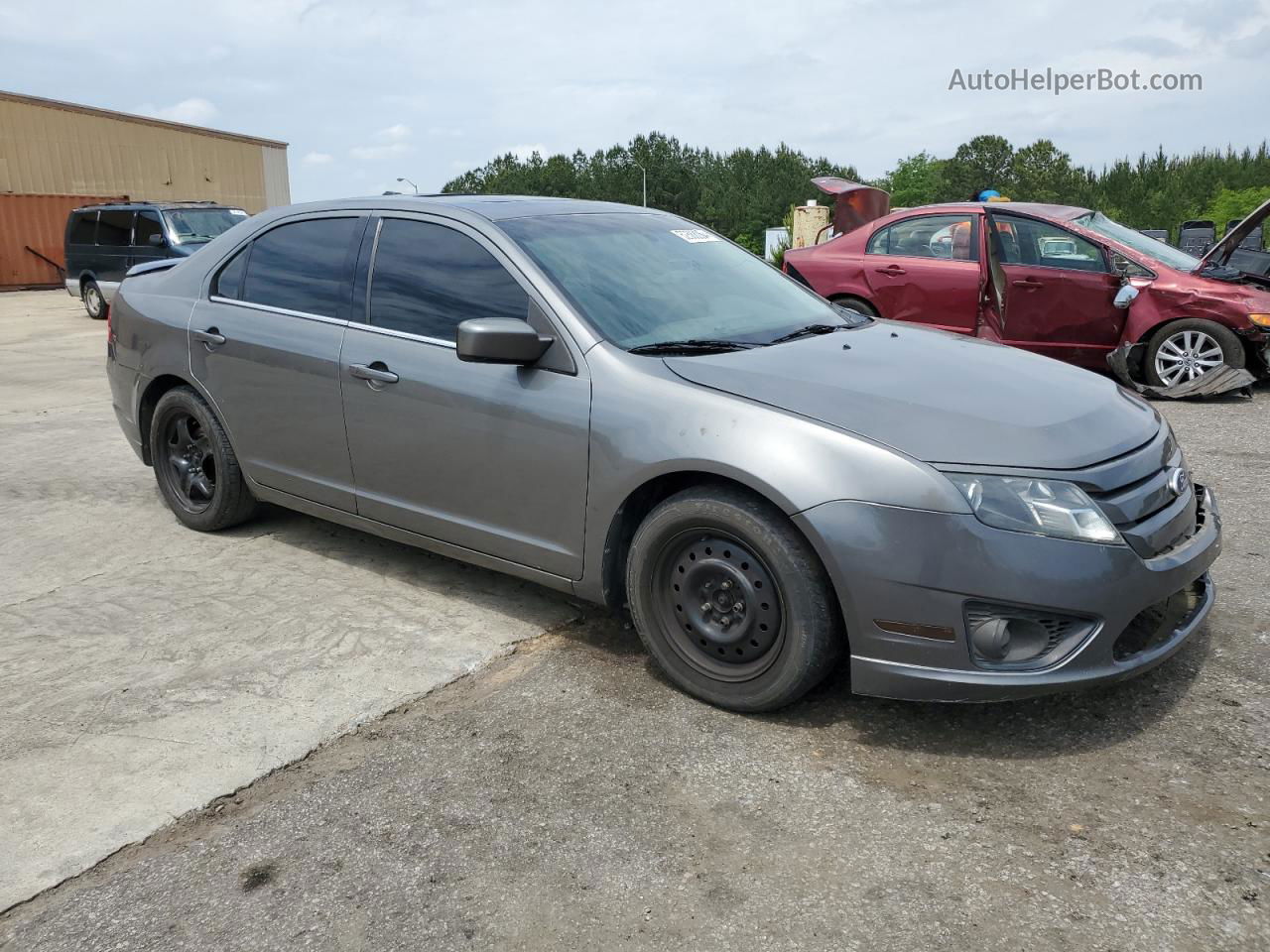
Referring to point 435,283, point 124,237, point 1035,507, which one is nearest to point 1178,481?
point 1035,507

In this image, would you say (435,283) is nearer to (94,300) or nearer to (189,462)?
(189,462)

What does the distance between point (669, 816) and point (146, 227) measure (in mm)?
17098

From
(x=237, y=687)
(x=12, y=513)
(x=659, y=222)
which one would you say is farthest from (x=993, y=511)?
(x=12, y=513)

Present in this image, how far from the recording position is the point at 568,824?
9.04 ft

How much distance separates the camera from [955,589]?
2869 mm

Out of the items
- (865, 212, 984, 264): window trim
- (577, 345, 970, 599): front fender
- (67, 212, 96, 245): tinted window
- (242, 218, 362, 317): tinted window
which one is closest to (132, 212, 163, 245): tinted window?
(67, 212, 96, 245): tinted window

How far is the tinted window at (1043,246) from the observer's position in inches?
340

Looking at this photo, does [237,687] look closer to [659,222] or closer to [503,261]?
[503,261]

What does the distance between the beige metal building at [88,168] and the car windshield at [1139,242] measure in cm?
2701

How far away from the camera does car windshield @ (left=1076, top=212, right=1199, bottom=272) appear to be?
8.84 meters

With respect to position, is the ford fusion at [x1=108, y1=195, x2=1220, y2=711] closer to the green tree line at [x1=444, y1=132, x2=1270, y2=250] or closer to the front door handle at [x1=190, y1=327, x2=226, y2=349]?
the front door handle at [x1=190, y1=327, x2=226, y2=349]

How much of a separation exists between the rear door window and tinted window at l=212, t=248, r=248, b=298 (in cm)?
1423

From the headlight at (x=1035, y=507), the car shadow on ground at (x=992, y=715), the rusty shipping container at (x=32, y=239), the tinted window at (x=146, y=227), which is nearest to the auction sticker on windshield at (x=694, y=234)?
the car shadow on ground at (x=992, y=715)

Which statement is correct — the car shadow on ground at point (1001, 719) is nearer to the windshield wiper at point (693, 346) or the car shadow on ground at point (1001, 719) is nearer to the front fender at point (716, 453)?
the front fender at point (716, 453)
